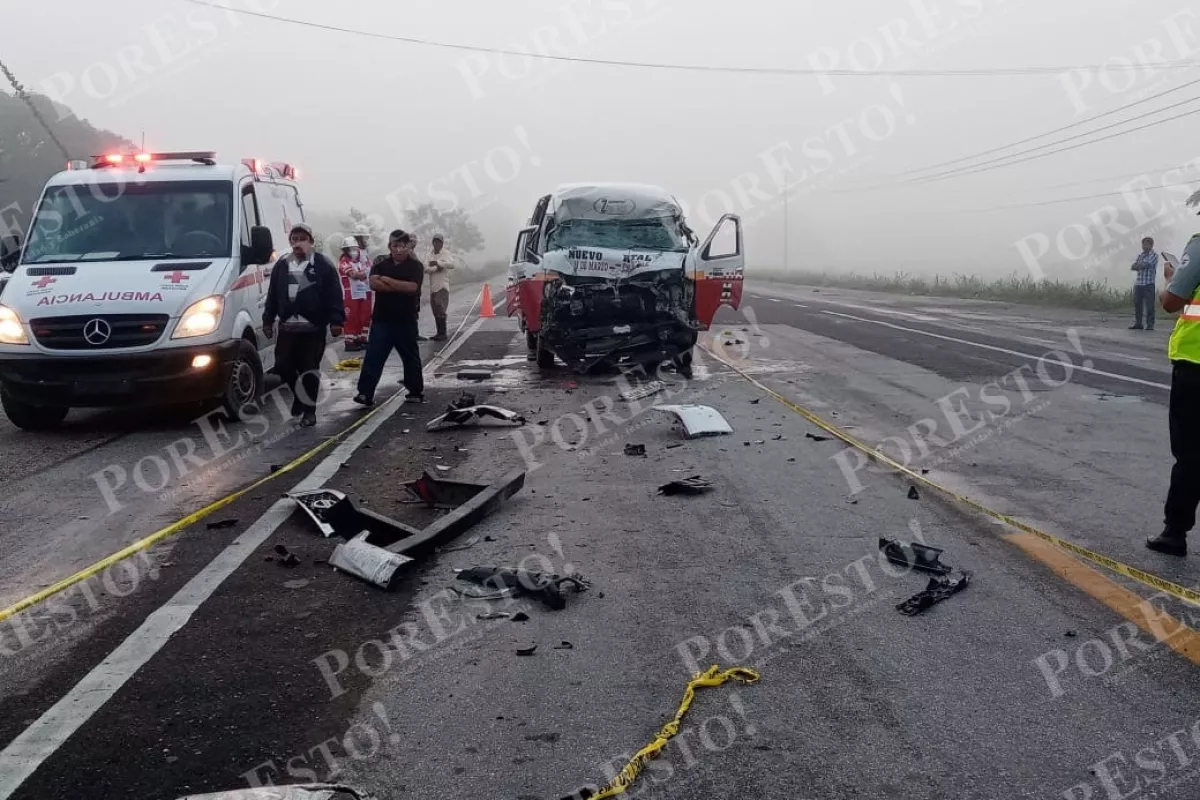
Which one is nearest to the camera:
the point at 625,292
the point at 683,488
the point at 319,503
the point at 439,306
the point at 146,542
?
the point at 146,542

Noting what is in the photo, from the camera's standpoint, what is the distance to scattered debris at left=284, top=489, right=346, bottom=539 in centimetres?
601

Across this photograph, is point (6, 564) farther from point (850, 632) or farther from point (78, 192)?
point (78, 192)

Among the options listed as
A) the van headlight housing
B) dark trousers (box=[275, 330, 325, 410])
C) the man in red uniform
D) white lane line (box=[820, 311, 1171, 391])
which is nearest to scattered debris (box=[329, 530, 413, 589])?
the van headlight housing

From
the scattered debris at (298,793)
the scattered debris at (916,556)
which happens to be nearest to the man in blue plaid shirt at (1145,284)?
the scattered debris at (916,556)

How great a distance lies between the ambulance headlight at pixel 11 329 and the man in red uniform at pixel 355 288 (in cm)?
816

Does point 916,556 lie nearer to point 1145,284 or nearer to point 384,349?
point 384,349

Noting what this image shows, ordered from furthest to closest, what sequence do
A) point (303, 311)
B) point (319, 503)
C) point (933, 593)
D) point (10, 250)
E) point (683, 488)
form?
point (10, 250), point (303, 311), point (683, 488), point (319, 503), point (933, 593)

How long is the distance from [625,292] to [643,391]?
175cm

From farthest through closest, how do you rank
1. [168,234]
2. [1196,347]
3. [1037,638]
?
1. [168,234]
2. [1196,347]
3. [1037,638]

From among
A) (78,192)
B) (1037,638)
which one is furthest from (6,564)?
(78,192)

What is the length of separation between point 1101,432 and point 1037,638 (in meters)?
5.54

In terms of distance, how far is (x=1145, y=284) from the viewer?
2108 cm

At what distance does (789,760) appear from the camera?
328 centimetres

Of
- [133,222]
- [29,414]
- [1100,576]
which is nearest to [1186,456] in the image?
[1100,576]
